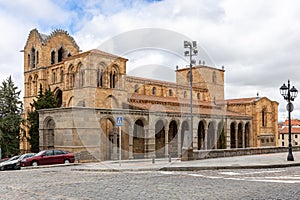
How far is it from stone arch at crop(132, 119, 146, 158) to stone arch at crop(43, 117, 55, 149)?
9.82 meters

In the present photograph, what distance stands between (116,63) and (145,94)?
359 inches

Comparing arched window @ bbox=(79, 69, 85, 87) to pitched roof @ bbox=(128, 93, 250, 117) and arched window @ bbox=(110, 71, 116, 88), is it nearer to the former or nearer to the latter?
arched window @ bbox=(110, 71, 116, 88)

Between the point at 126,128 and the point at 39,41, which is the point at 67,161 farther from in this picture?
the point at 39,41

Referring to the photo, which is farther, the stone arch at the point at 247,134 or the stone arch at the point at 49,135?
the stone arch at the point at 247,134

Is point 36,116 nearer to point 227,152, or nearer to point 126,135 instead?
point 126,135

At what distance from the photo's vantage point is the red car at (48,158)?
24.9 metres

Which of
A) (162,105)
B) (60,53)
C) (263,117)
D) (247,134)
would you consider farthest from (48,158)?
(263,117)

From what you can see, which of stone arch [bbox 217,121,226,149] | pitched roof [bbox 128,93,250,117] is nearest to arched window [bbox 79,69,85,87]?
pitched roof [bbox 128,93,250,117]

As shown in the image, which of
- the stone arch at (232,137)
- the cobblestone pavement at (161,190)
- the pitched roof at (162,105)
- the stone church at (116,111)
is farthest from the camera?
the stone arch at (232,137)

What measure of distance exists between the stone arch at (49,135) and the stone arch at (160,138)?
12.9m

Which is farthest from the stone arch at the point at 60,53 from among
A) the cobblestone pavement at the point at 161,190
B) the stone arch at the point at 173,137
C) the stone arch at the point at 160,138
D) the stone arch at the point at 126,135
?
the cobblestone pavement at the point at 161,190

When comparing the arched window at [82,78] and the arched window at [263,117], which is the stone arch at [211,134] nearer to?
the arched window at [263,117]

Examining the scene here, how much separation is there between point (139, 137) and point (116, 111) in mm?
6891

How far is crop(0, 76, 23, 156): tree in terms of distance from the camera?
1581 inches
